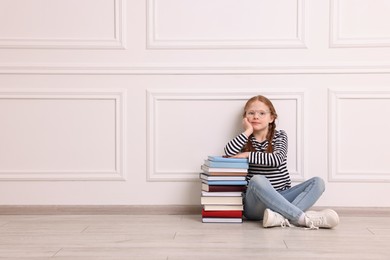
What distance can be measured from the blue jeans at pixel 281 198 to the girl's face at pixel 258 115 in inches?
13.0

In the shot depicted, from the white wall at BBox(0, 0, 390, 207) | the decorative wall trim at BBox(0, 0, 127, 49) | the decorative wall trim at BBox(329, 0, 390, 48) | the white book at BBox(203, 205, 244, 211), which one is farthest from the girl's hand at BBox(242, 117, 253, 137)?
the decorative wall trim at BBox(0, 0, 127, 49)

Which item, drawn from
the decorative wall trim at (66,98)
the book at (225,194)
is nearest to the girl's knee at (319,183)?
the book at (225,194)

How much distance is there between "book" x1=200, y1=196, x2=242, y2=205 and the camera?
11.5 feet

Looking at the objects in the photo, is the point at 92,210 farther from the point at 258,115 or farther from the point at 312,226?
the point at 312,226

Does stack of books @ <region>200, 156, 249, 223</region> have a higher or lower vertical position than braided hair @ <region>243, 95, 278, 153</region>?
lower

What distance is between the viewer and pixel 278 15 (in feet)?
12.3

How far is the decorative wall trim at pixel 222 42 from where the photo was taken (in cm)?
374

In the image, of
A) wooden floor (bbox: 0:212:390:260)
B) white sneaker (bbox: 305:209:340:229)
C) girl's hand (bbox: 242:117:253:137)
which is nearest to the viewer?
wooden floor (bbox: 0:212:390:260)

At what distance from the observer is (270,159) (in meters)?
3.53

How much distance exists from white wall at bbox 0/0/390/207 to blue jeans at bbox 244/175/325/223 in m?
0.22

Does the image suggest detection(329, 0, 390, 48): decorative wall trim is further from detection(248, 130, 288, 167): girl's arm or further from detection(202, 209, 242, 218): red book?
detection(202, 209, 242, 218): red book

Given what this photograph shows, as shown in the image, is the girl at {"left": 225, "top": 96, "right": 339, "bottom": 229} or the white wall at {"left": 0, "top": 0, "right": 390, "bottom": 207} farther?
the white wall at {"left": 0, "top": 0, "right": 390, "bottom": 207}

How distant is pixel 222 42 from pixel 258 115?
0.46m

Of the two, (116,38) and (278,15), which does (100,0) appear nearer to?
(116,38)
